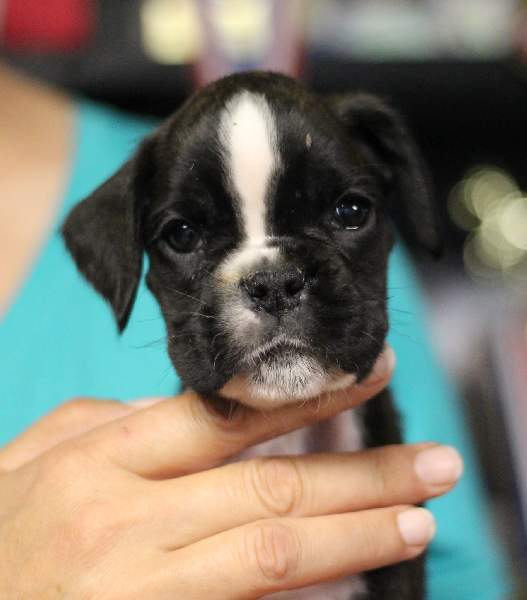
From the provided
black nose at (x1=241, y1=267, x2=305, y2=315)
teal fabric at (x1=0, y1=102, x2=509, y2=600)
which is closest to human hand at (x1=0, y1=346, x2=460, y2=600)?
black nose at (x1=241, y1=267, x2=305, y2=315)

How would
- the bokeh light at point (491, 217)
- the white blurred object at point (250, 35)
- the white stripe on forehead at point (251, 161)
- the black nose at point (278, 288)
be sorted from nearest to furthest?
1. the black nose at point (278, 288)
2. the white stripe on forehead at point (251, 161)
3. the white blurred object at point (250, 35)
4. the bokeh light at point (491, 217)

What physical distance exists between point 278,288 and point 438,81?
1.90 metres

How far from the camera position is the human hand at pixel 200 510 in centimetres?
125

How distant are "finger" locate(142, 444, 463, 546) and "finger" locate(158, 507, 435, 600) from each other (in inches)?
1.6

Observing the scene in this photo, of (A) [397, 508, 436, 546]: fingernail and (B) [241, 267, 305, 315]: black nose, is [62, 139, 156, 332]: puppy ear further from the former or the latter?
(A) [397, 508, 436, 546]: fingernail

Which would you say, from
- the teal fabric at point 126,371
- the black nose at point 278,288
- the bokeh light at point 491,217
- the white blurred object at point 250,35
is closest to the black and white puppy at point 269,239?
the black nose at point 278,288

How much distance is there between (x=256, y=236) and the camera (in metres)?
1.32

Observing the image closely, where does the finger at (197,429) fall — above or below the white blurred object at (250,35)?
below

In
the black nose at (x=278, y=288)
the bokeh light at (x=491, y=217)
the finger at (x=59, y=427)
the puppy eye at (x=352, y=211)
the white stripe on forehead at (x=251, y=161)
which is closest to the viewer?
the black nose at (x=278, y=288)

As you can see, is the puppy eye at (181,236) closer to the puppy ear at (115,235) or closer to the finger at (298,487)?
the puppy ear at (115,235)

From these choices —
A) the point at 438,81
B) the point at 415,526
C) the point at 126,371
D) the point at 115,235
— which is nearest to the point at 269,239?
the point at 115,235

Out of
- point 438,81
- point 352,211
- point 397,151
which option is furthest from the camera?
point 438,81

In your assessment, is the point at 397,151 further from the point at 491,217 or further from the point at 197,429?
the point at 491,217

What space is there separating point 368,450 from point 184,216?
22.2 inches
